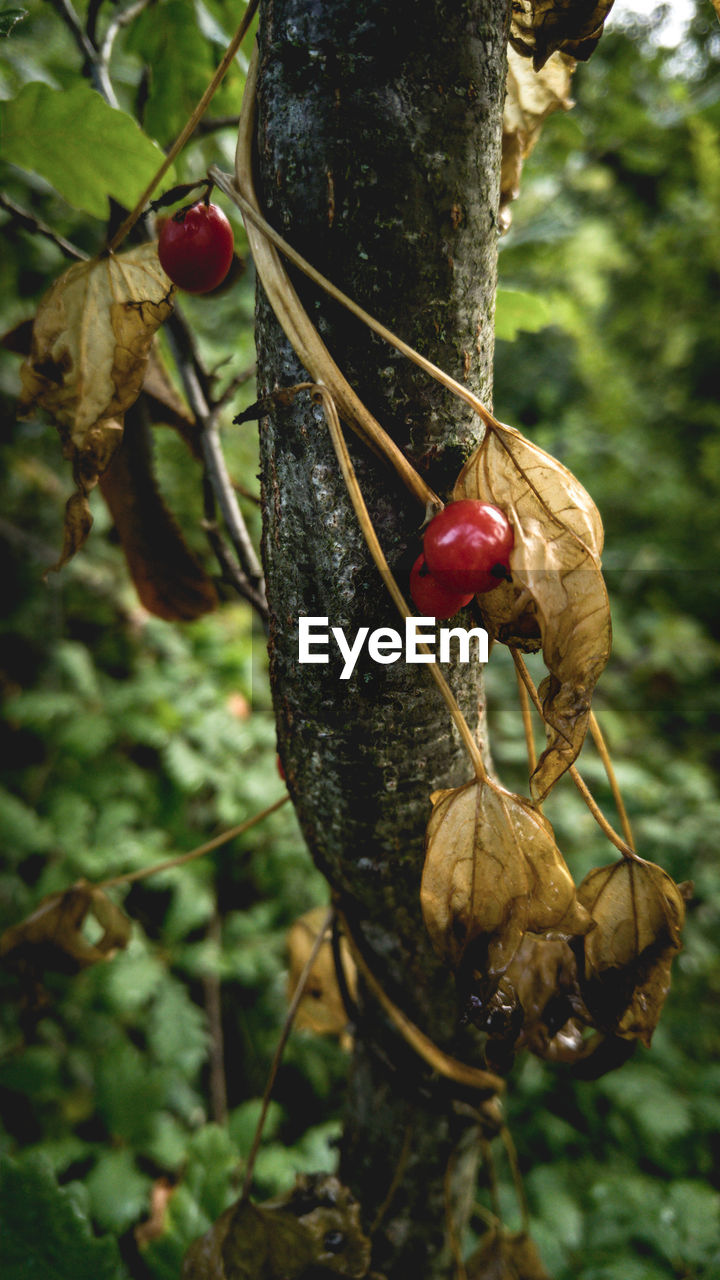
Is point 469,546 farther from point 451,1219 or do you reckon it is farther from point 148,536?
point 451,1219

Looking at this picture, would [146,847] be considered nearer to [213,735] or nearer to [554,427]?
→ [213,735]

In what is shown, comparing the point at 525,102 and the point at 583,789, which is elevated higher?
the point at 525,102

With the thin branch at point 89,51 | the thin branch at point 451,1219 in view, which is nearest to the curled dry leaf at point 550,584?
the thin branch at point 451,1219

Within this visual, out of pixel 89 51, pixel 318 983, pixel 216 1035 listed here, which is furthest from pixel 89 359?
pixel 216 1035

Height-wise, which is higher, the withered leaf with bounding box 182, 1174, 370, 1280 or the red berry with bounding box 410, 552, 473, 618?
the red berry with bounding box 410, 552, 473, 618

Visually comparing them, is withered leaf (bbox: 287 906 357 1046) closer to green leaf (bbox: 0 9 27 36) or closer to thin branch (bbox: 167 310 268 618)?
thin branch (bbox: 167 310 268 618)

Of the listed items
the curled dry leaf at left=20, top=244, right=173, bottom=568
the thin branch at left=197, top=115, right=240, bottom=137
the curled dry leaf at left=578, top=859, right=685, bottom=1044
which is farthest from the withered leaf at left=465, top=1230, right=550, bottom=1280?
the thin branch at left=197, top=115, right=240, bottom=137

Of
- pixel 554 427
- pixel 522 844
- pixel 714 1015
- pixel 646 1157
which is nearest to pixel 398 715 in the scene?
pixel 522 844
